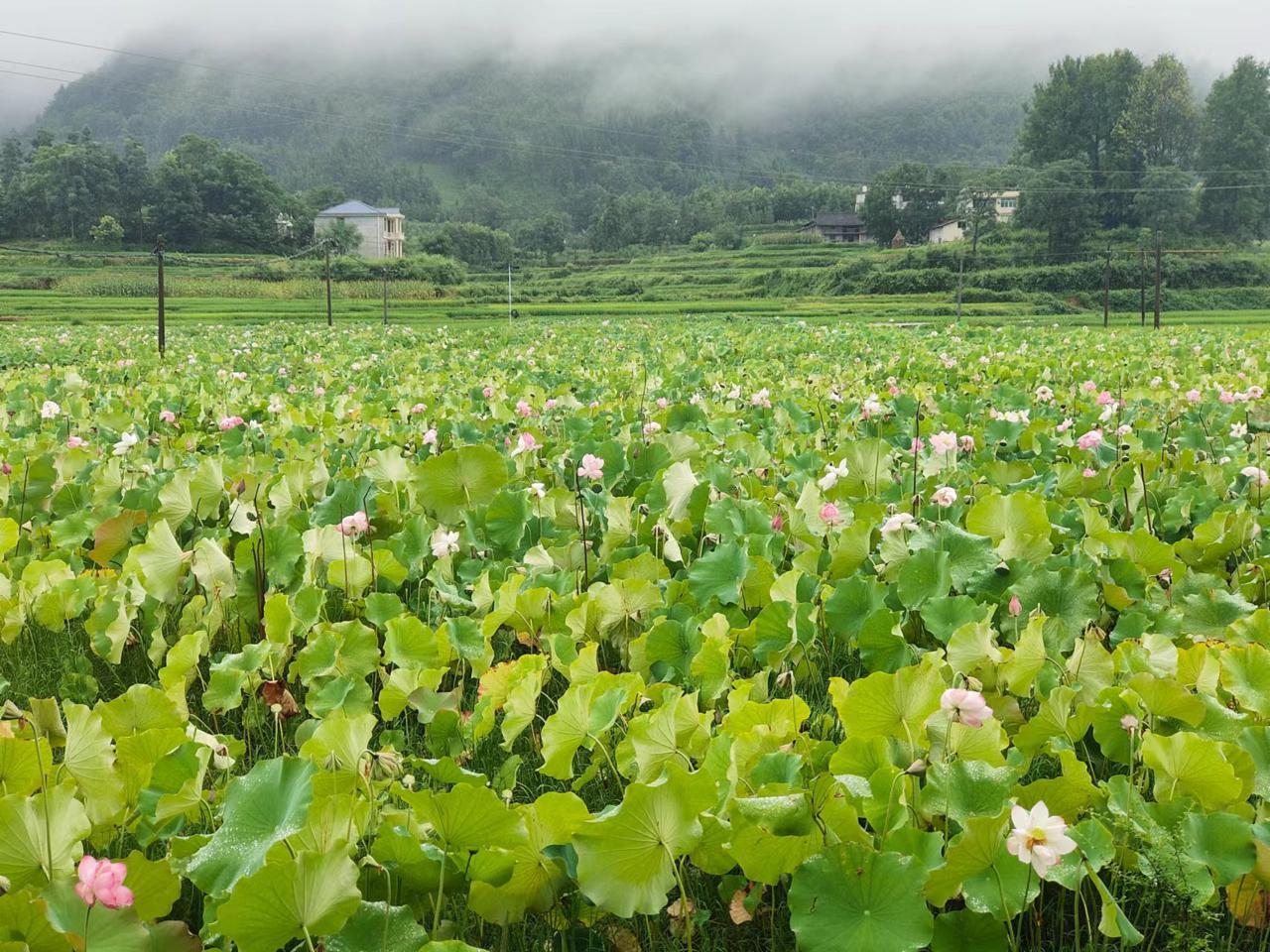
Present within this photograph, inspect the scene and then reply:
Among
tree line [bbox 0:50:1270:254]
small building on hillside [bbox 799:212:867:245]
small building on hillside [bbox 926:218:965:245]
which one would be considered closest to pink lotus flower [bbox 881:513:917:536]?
tree line [bbox 0:50:1270:254]

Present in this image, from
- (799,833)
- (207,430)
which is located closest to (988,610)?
(799,833)

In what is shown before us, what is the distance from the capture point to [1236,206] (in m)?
61.3

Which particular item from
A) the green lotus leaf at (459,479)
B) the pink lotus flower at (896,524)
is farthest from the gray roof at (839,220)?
the pink lotus flower at (896,524)

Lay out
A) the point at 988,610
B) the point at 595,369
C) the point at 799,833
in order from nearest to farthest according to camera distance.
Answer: the point at 799,833 < the point at 988,610 < the point at 595,369

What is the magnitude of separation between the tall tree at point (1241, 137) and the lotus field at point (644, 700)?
7180 cm

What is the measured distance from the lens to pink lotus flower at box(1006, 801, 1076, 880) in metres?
1.07

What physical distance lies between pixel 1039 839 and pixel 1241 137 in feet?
266

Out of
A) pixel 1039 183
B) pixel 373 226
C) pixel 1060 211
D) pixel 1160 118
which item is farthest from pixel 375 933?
pixel 373 226

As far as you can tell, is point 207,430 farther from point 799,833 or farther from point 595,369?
point 799,833

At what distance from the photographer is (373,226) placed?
8506 centimetres

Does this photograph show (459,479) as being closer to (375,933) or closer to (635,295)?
(375,933)

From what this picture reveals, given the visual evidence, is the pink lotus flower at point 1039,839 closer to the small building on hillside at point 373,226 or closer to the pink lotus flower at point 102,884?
the pink lotus flower at point 102,884

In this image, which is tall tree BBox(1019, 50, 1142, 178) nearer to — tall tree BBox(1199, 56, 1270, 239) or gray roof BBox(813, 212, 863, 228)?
tall tree BBox(1199, 56, 1270, 239)

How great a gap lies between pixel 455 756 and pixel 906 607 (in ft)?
3.20
